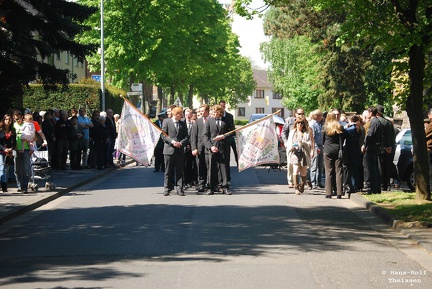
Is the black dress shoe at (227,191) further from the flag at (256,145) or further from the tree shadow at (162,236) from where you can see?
the tree shadow at (162,236)

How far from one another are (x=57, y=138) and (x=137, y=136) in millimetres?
6910

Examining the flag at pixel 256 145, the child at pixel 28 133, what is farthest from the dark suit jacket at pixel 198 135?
the child at pixel 28 133

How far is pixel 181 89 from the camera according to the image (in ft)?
212

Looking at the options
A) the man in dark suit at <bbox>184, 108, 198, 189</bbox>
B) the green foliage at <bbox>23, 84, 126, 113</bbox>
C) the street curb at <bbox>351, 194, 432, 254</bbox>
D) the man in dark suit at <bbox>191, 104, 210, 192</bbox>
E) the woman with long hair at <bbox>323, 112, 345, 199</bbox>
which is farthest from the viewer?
the green foliage at <bbox>23, 84, 126, 113</bbox>

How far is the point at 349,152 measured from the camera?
18.4m

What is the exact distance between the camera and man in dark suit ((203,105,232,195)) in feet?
62.8

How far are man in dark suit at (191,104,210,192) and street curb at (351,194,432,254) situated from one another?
3595 mm

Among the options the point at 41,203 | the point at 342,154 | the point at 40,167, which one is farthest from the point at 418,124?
the point at 40,167

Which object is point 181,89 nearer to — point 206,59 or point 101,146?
point 206,59

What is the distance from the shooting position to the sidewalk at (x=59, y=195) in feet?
39.8

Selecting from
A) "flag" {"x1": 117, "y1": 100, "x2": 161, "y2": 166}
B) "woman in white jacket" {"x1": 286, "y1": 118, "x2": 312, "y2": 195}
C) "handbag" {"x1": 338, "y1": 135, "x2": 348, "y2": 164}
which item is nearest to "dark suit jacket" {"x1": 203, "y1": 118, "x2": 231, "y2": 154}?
"flag" {"x1": 117, "y1": 100, "x2": 161, "y2": 166}

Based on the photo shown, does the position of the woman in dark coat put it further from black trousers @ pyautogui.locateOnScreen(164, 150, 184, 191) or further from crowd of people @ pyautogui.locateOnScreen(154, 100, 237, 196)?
black trousers @ pyautogui.locateOnScreen(164, 150, 184, 191)

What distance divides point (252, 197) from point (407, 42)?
16.7 feet

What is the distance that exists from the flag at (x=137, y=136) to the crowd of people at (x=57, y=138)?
1953 millimetres
